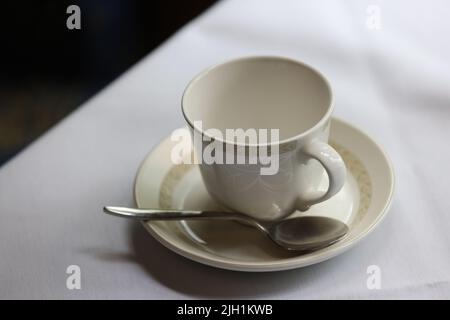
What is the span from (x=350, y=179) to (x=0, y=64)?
0.94 meters

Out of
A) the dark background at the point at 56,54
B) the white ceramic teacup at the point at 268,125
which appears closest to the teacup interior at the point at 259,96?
the white ceramic teacup at the point at 268,125

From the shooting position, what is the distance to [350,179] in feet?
1.51

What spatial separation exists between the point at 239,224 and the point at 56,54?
2.80 feet

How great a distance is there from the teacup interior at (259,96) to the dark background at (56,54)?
0.71 metres

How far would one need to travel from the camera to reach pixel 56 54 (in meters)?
1.15

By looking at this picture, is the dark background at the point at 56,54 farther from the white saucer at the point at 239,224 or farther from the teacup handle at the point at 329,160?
the teacup handle at the point at 329,160

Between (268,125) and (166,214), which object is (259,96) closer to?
(268,125)

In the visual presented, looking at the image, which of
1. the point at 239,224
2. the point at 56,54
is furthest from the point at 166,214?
the point at 56,54

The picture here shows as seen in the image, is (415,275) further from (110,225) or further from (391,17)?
(391,17)

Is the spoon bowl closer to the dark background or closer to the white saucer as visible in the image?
the white saucer

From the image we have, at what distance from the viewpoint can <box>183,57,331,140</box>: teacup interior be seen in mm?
441

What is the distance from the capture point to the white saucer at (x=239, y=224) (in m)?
0.38

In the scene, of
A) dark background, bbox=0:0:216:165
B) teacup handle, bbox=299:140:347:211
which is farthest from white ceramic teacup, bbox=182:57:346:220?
dark background, bbox=0:0:216:165

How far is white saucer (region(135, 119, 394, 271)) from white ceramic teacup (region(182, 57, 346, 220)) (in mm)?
24
